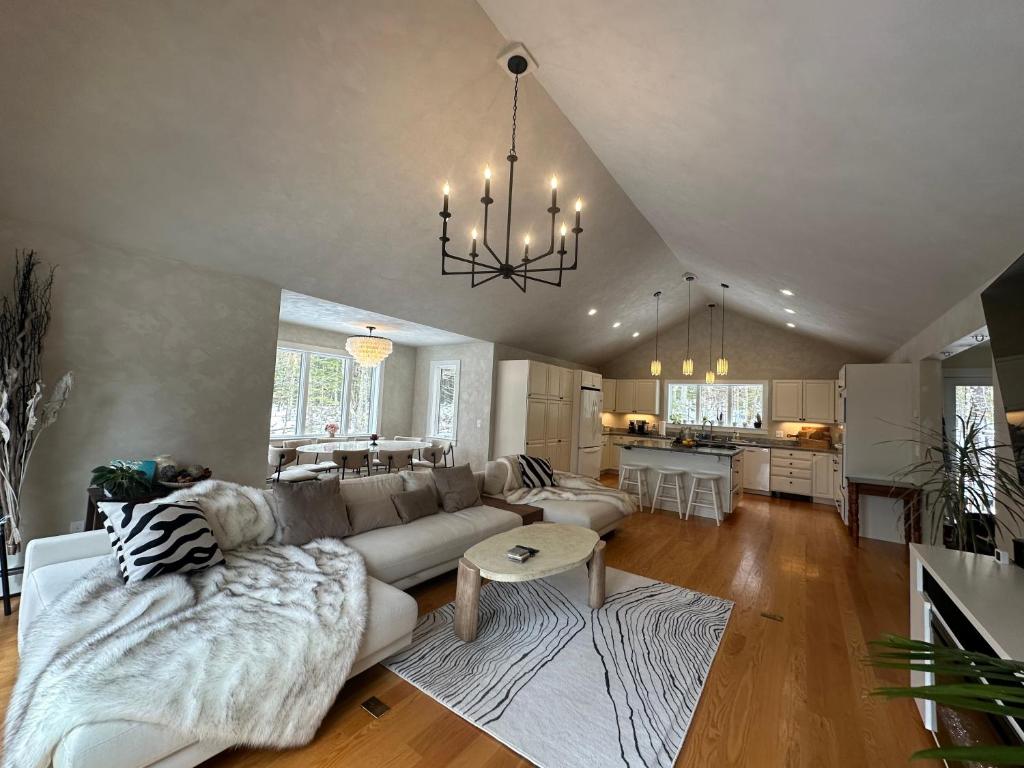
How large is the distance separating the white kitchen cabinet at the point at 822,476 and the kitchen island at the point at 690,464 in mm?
1349

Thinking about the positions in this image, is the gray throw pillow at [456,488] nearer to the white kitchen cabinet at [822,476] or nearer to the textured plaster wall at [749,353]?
the white kitchen cabinet at [822,476]

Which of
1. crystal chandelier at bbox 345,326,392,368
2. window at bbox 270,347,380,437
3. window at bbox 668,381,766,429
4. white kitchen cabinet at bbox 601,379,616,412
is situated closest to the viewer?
crystal chandelier at bbox 345,326,392,368

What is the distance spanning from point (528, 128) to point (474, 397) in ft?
14.8

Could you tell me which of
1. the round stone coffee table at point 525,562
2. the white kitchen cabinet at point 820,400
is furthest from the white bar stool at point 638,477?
the white kitchen cabinet at point 820,400

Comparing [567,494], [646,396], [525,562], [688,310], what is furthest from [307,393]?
[688,310]

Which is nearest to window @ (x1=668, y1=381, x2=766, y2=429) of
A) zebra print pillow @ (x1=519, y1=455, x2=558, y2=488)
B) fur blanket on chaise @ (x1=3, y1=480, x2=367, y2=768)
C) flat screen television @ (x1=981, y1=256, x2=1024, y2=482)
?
zebra print pillow @ (x1=519, y1=455, x2=558, y2=488)

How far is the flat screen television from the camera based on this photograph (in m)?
2.12

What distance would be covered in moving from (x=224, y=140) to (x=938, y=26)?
3.59 metres

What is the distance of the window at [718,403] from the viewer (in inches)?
325

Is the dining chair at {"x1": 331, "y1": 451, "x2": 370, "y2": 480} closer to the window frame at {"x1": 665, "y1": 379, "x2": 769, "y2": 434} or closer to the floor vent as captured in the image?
the floor vent

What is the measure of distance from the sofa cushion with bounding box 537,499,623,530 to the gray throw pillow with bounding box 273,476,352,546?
1.97 metres

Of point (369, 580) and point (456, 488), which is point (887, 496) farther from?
point (369, 580)

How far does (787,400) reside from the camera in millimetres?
7711

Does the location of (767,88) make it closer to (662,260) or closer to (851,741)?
(851,741)
